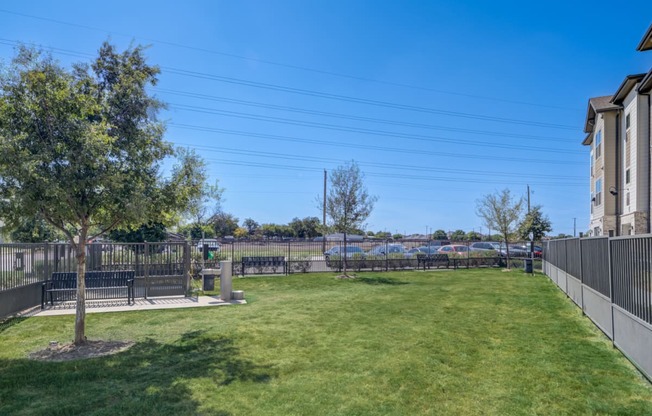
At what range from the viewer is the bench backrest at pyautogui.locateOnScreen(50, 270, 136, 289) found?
12.3 metres

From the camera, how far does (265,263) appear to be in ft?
74.4

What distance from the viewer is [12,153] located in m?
6.27

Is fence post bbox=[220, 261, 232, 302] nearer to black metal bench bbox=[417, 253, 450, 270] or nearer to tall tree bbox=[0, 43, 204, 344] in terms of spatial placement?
tall tree bbox=[0, 43, 204, 344]

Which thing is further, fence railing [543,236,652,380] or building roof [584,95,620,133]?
building roof [584,95,620,133]

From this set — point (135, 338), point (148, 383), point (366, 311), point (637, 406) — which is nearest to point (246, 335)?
point (135, 338)

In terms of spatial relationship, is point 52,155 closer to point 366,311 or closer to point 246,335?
point 246,335

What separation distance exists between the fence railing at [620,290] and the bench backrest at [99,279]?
12567 mm

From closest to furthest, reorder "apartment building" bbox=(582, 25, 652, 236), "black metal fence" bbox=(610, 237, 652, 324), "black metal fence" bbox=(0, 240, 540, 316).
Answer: "black metal fence" bbox=(610, 237, 652, 324), "black metal fence" bbox=(0, 240, 540, 316), "apartment building" bbox=(582, 25, 652, 236)

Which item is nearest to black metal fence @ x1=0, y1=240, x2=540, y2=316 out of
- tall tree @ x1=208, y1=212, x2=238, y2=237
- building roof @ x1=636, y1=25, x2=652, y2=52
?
building roof @ x1=636, y1=25, x2=652, y2=52

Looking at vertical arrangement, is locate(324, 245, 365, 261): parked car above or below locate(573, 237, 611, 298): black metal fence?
below

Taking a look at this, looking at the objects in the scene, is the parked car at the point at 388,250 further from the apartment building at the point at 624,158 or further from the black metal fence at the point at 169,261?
the apartment building at the point at 624,158

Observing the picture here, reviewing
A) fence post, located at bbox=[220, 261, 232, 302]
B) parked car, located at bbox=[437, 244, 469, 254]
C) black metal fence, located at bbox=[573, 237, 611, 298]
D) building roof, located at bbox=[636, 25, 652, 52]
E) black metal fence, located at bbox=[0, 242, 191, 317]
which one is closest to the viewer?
black metal fence, located at bbox=[573, 237, 611, 298]

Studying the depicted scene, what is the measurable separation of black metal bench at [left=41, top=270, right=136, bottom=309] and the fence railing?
A: 40.2 ft

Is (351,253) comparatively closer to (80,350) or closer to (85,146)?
(80,350)
